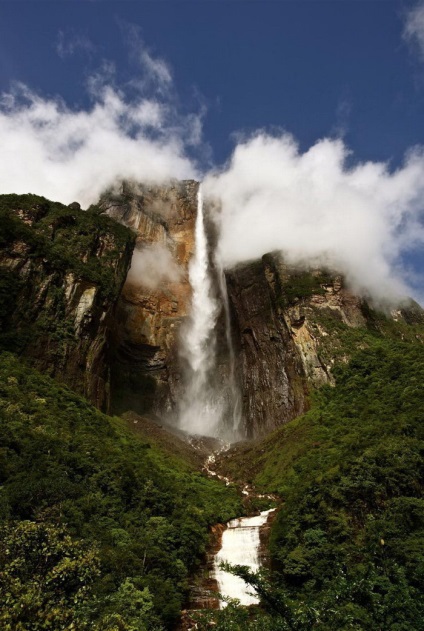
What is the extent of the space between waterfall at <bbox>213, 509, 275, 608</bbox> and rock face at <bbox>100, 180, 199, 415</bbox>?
27369mm

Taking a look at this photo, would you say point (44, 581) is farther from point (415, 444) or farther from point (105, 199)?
point (105, 199)

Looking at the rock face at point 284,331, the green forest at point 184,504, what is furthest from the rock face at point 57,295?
the rock face at point 284,331

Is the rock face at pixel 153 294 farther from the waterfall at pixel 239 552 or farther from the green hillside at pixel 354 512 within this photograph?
the waterfall at pixel 239 552

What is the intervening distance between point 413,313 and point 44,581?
76701 millimetres

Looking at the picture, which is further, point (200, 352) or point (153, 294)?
point (153, 294)

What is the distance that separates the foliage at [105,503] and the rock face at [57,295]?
22.4 feet

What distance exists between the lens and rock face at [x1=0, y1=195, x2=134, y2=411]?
1601 inches

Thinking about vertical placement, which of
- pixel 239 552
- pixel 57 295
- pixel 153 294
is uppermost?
pixel 153 294

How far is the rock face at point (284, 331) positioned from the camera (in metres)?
49.4

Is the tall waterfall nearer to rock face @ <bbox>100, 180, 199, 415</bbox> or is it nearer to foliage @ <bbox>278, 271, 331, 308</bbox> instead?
rock face @ <bbox>100, 180, 199, 415</bbox>

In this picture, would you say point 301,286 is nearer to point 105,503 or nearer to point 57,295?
point 57,295

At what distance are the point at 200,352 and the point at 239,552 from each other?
144 ft

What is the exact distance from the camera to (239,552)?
2453 cm

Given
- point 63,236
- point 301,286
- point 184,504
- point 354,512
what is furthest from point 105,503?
point 301,286
